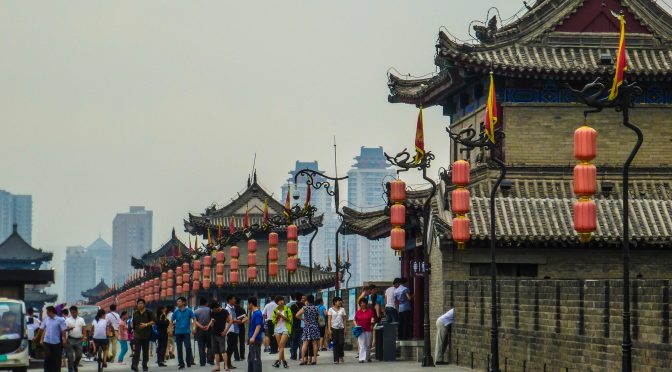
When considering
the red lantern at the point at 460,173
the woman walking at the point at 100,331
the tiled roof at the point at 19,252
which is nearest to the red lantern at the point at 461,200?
the red lantern at the point at 460,173

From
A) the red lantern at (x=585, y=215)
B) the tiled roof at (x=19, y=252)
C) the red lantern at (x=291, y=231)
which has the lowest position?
the red lantern at (x=585, y=215)

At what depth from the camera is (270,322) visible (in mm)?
42469

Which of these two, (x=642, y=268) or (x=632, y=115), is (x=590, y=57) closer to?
(x=632, y=115)

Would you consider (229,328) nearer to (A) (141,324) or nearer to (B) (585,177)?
(A) (141,324)

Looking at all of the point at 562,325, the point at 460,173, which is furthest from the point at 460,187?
the point at 562,325

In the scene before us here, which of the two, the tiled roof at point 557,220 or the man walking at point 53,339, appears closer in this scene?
the man walking at point 53,339

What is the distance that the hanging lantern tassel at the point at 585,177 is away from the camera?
87.2 ft

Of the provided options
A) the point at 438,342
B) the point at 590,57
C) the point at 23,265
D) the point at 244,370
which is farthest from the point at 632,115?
the point at 23,265

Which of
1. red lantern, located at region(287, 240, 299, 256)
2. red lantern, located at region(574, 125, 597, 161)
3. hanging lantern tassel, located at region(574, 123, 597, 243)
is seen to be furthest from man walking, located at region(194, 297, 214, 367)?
red lantern, located at region(287, 240, 299, 256)

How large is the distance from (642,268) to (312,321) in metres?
9.83

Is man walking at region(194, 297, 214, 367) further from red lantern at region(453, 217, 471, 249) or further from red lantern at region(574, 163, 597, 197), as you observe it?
red lantern at region(574, 163, 597, 197)

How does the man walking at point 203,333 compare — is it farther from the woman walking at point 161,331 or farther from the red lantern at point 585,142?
the red lantern at point 585,142

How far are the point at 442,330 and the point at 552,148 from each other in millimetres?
9086

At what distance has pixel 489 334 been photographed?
103ft
